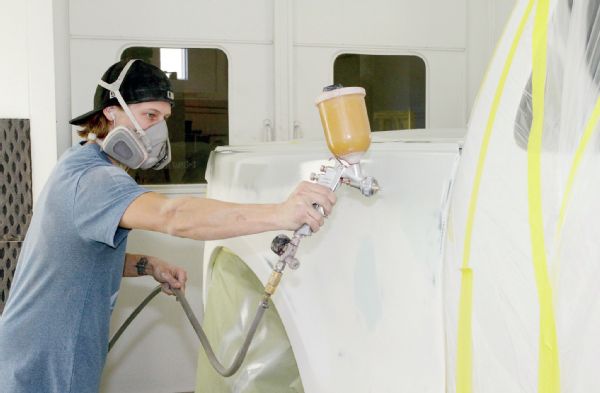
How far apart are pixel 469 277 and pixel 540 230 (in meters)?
0.14

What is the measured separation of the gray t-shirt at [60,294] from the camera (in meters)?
1.77

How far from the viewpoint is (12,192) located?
2977 millimetres


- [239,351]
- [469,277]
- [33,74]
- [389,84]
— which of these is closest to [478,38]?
[389,84]

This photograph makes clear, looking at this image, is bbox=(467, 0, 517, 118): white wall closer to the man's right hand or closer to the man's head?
the man's head

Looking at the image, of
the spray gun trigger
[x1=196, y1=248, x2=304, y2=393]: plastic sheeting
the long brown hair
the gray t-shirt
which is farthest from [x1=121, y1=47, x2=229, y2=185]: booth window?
the spray gun trigger

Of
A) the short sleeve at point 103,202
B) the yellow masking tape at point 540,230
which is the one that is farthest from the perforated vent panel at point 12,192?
the yellow masking tape at point 540,230

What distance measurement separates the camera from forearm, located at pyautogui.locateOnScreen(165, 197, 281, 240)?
143 centimetres

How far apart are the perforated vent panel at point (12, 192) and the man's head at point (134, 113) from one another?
3.46 ft

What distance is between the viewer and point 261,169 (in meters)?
1.82

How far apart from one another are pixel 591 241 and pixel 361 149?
55cm

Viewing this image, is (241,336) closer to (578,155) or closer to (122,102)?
(122,102)

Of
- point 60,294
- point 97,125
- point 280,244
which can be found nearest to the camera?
point 280,244

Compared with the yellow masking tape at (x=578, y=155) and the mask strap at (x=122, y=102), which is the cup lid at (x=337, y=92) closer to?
the yellow masking tape at (x=578, y=155)

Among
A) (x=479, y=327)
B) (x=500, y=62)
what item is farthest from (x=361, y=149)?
(x=479, y=327)
